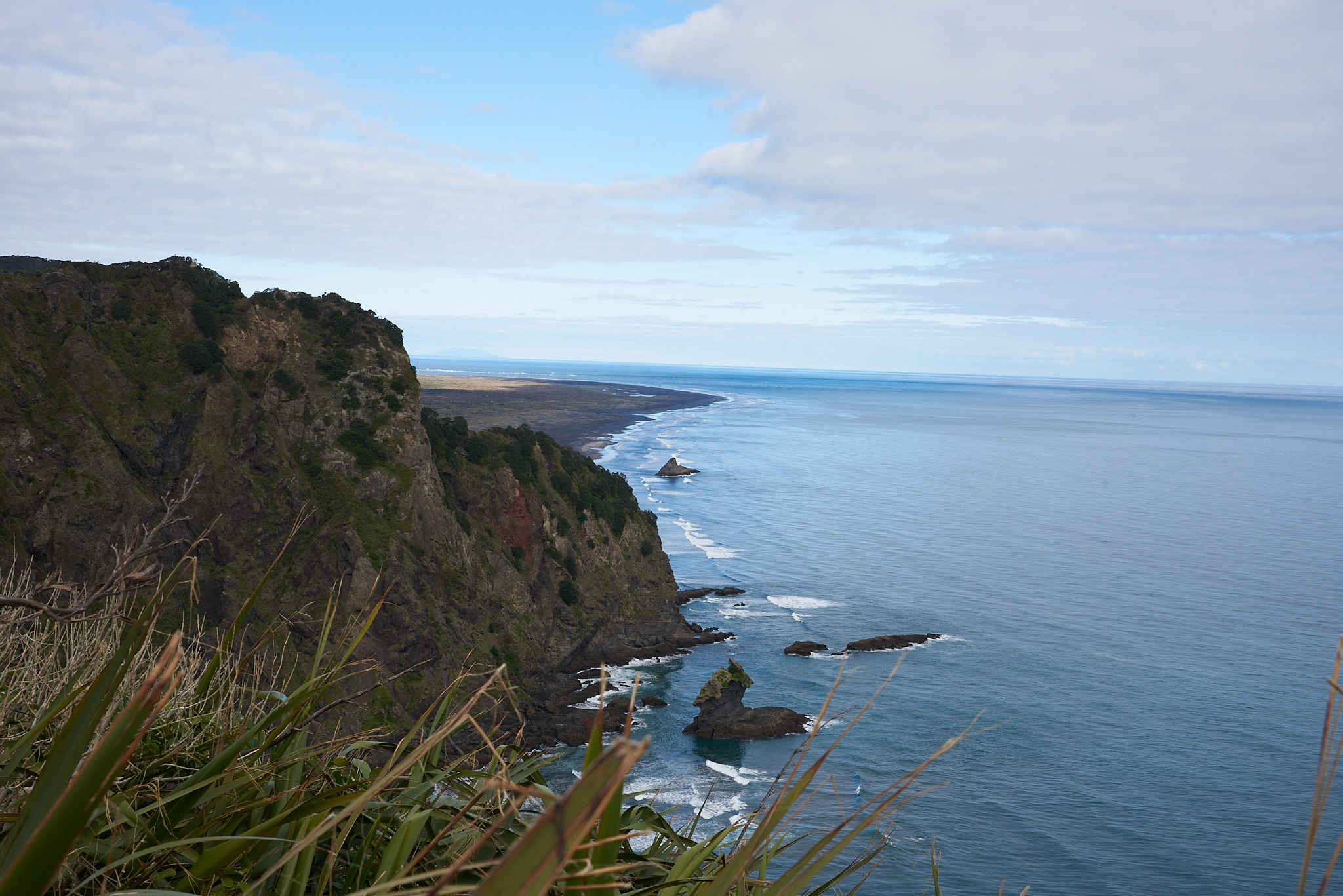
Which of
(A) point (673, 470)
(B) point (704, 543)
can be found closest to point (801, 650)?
(B) point (704, 543)

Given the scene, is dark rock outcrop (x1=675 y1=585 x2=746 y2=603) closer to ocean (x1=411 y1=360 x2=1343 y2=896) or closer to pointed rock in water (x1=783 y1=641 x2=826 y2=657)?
ocean (x1=411 y1=360 x2=1343 y2=896)

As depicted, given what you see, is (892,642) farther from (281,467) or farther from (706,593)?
(281,467)

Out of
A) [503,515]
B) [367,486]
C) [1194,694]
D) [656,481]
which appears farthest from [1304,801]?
[656,481]

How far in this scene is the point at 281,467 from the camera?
47.6m

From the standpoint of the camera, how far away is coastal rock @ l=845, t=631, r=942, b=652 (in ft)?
191

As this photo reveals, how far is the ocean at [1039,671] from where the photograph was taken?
3794cm

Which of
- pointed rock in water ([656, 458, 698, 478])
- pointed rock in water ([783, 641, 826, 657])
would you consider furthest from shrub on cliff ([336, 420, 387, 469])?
pointed rock in water ([656, 458, 698, 478])

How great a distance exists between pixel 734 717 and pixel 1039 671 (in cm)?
2285

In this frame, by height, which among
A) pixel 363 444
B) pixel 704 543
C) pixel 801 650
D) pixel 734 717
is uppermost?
pixel 363 444

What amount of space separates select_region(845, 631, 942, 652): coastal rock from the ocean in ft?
3.53

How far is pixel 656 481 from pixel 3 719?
411 ft

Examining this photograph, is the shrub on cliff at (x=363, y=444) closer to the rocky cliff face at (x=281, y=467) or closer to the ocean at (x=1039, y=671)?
the rocky cliff face at (x=281, y=467)

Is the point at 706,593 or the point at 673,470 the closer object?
the point at 706,593

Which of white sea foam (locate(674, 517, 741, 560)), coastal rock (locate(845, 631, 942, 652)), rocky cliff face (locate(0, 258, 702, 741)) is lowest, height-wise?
coastal rock (locate(845, 631, 942, 652))
